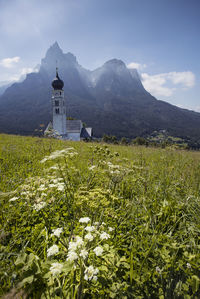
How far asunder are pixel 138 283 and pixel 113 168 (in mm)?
1904

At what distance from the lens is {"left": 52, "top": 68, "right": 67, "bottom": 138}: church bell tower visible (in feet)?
185

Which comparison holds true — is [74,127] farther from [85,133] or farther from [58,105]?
[58,105]

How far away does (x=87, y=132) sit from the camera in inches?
3056

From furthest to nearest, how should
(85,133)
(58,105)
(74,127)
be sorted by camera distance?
(85,133), (74,127), (58,105)

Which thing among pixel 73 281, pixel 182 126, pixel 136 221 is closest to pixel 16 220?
pixel 73 281

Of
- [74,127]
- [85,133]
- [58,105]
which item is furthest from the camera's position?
[85,133]

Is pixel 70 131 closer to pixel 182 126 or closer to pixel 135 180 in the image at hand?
pixel 135 180

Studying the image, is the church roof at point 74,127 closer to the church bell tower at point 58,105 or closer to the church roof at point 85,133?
the church roof at point 85,133

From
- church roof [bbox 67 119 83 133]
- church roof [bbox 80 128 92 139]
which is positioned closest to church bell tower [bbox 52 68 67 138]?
church roof [bbox 67 119 83 133]

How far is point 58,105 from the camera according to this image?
58.7m

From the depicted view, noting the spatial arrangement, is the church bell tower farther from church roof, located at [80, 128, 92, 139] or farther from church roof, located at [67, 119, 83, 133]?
church roof, located at [80, 128, 92, 139]

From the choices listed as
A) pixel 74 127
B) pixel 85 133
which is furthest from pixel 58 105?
pixel 85 133

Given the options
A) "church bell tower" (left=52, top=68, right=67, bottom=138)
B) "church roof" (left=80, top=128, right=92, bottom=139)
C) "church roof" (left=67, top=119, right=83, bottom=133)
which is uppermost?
"church bell tower" (left=52, top=68, right=67, bottom=138)

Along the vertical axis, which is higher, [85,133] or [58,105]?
[58,105]
